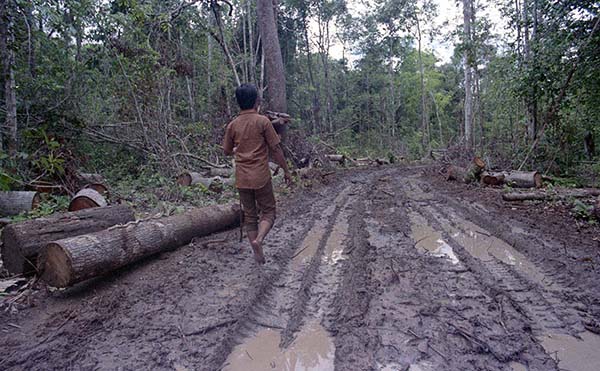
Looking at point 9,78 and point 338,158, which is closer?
point 9,78

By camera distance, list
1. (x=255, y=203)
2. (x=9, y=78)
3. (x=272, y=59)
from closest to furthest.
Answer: (x=255, y=203) → (x=9, y=78) → (x=272, y=59)

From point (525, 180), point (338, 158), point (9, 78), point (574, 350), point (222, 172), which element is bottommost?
point (574, 350)

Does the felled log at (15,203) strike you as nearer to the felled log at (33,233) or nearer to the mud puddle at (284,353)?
the felled log at (33,233)

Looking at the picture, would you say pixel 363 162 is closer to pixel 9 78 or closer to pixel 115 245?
pixel 9 78

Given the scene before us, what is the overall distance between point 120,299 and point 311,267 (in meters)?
1.99

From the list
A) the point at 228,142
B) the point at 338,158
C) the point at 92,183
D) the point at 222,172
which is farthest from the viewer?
the point at 338,158

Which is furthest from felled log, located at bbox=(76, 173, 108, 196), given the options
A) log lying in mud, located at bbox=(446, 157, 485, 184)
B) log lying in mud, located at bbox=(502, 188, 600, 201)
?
log lying in mud, located at bbox=(446, 157, 485, 184)

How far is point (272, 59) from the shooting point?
11.8m

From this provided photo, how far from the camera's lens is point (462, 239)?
16.8 ft

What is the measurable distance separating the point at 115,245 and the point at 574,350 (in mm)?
4062

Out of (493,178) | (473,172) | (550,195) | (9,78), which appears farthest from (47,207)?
(473,172)

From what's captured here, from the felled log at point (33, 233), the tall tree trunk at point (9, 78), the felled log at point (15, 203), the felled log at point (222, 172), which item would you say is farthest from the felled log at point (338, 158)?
the felled log at point (33, 233)

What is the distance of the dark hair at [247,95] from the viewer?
386 cm

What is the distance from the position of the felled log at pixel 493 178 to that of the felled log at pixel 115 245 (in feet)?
24.1
